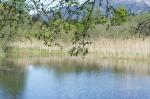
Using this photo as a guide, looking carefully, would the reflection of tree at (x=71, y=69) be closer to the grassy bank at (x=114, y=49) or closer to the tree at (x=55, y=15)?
the grassy bank at (x=114, y=49)

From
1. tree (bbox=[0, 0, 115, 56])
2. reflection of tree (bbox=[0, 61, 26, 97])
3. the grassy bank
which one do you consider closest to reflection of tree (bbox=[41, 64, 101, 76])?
the grassy bank

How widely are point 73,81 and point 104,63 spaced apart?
196 inches

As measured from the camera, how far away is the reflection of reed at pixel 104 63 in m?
18.4

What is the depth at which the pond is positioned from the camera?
495 inches

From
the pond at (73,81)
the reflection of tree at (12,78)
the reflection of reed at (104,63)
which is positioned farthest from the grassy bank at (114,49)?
the reflection of tree at (12,78)

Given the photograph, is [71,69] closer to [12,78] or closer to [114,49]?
[114,49]

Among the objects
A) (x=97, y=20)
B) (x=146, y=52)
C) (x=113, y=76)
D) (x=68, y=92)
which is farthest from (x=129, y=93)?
(x=97, y=20)

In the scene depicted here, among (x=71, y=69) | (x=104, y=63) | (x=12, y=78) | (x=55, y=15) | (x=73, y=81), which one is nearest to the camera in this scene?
(x=55, y=15)

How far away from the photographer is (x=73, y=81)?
14.6 metres

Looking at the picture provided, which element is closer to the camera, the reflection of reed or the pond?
the pond

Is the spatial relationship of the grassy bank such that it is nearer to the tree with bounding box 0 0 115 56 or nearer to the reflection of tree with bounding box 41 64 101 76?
the reflection of tree with bounding box 41 64 101 76

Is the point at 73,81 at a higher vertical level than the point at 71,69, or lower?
lower

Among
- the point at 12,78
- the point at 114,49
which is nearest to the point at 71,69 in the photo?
the point at 114,49

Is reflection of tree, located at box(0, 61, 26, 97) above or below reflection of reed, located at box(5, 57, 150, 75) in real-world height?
below
